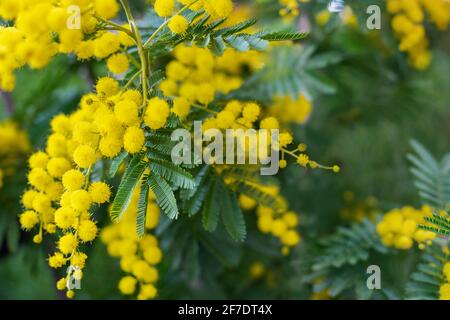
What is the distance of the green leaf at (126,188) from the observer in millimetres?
965

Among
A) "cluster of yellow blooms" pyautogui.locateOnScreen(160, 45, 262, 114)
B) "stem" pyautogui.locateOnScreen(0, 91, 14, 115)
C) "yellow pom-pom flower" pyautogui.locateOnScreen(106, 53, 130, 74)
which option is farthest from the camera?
"stem" pyautogui.locateOnScreen(0, 91, 14, 115)

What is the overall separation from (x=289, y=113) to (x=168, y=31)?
0.68 m

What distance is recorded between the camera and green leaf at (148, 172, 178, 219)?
3.15 feet

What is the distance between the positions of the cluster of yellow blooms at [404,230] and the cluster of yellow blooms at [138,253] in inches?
21.8

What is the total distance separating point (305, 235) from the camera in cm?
170

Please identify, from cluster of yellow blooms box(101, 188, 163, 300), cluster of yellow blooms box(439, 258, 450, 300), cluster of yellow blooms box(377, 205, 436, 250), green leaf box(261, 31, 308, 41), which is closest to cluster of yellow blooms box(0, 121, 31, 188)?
cluster of yellow blooms box(101, 188, 163, 300)

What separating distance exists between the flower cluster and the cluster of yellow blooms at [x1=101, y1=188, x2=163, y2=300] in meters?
0.38

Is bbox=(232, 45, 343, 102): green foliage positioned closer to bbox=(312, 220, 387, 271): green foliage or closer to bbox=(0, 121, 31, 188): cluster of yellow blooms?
bbox=(312, 220, 387, 271): green foliage

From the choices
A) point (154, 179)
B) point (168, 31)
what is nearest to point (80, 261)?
point (154, 179)

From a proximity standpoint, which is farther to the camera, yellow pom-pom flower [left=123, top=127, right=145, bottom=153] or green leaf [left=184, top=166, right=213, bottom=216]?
green leaf [left=184, top=166, right=213, bottom=216]

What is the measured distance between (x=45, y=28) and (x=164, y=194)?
35 centimetres

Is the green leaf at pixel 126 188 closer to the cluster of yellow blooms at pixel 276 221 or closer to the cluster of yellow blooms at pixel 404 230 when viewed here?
the cluster of yellow blooms at pixel 276 221

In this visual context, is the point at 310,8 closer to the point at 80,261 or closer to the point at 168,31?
the point at 168,31

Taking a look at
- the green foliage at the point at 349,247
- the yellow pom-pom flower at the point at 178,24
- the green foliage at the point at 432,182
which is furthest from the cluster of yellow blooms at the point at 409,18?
the yellow pom-pom flower at the point at 178,24
